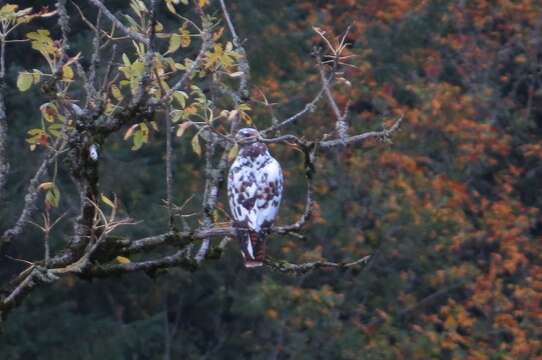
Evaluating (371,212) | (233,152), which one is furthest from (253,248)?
(371,212)

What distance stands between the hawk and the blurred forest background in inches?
159

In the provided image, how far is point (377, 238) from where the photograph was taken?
966 cm

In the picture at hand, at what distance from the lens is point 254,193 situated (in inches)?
191

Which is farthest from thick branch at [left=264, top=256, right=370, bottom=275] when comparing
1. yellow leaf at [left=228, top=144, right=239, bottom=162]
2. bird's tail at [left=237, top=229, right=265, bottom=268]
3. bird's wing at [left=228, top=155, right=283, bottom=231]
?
bird's wing at [left=228, top=155, right=283, bottom=231]

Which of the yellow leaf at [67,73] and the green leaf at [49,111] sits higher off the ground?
the yellow leaf at [67,73]

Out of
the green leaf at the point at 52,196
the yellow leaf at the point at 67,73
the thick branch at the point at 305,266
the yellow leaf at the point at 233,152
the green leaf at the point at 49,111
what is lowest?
the thick branch at the point at 305,266

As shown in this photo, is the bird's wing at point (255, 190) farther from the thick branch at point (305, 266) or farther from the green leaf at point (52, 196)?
the green leaf at point (52, 196)

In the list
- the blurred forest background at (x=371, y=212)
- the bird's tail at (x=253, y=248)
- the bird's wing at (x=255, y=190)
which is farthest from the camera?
the blurred forest background at (x=371, y=212)

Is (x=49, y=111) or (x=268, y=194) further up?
(x=49, y=111)

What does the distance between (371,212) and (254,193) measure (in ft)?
16.2

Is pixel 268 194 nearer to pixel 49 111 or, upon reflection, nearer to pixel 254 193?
pixel 254 193

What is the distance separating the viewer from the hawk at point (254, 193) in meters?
4.79

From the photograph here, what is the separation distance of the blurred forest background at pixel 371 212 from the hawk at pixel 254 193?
404cm

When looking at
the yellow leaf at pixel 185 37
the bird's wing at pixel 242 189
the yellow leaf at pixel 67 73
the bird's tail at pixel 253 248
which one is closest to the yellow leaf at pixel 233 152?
the yellow leaf at pixel 185 37
